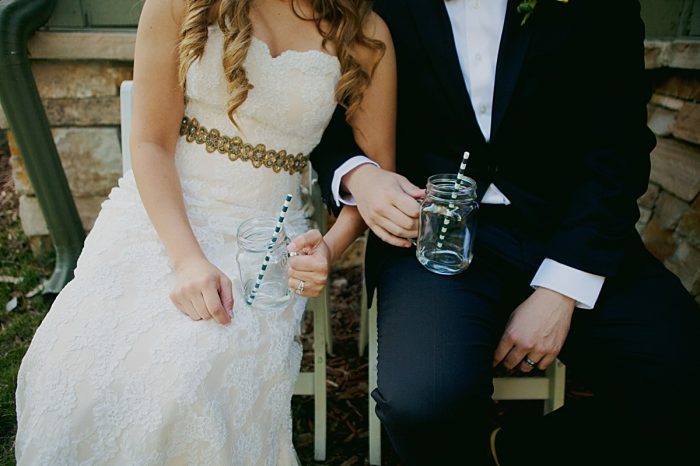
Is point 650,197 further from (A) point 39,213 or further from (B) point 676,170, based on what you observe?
(A) point 39,213

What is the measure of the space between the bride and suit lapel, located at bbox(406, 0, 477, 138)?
15 centimetres

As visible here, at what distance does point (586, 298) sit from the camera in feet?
5.58

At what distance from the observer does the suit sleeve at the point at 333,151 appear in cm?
196

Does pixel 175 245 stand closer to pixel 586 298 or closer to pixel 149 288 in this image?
pixel 149 288

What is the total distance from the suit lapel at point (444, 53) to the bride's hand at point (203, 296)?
2.91 feet

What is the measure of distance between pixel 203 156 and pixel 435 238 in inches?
31.4

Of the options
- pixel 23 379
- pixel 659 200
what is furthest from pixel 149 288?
pixel 659 200

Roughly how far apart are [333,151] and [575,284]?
890 millimetres

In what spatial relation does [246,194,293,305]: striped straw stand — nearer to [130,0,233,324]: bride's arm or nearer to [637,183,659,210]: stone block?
[130,0,233,324]: bride's arm

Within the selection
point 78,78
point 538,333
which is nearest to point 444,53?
point 538,333

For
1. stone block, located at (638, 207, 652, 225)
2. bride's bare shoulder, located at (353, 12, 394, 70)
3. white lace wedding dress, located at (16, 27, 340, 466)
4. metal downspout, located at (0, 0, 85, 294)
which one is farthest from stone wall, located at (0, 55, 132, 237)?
stone block, located at (638, 207, 652, 225)

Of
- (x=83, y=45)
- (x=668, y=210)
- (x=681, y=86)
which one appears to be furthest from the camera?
(x=83, y=45)

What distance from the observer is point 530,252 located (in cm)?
184

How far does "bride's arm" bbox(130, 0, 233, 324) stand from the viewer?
1689mm
